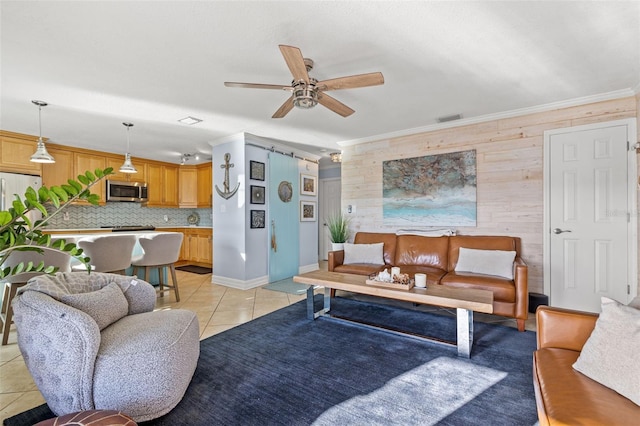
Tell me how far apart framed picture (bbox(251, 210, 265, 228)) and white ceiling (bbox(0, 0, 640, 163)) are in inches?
58.1

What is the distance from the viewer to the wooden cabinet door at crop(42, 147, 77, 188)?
4719 millimetres

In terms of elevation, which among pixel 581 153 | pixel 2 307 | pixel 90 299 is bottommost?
pixel 2 307

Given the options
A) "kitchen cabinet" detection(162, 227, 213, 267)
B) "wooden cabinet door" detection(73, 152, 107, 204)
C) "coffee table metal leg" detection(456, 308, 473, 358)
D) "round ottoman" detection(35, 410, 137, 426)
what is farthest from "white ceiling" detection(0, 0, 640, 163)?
"kitchen cabinet" detection(162, 227, 213, 267)

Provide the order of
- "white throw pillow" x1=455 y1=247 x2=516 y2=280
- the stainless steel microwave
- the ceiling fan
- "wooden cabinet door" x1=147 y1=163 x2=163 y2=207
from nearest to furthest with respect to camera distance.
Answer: the ceiling fan → "white throw pillow" x1=455 y1=247 x2=516 y2=280 → the stainless steel microwave → "wooden cabinet door" x1=147 y1=163 x2=163 y2=207

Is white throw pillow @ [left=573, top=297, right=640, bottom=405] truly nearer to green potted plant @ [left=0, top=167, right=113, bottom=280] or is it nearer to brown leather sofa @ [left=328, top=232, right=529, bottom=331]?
brown leather sofa @ [left=328, top=232, right=529, bottom=331]

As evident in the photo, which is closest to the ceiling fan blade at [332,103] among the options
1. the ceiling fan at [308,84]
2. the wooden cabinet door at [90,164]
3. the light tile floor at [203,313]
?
the ceiling fan at [308,84]

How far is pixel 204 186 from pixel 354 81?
5298 mm

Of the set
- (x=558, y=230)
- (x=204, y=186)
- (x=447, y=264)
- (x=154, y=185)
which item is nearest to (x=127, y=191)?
(x=154, y=185)

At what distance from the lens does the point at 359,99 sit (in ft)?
10.4

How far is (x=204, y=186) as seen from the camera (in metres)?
6.56

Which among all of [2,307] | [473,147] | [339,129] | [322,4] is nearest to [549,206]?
[473,147]

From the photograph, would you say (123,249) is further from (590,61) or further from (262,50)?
(590,61)

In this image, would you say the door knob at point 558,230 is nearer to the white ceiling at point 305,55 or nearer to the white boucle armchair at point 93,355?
the white ceiling at point 305,55

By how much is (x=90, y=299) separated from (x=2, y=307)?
192 centimetres
